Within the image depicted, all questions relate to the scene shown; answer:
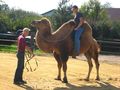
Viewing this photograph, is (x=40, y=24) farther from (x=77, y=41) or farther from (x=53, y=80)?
(x=53, y=80)

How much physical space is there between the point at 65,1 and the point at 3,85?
26405mm

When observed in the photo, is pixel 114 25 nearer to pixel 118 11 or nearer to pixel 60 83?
pixel 60 83

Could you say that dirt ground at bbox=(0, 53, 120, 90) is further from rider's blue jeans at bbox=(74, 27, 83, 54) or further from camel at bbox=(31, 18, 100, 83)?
rider's blue jeans at bbox=(74, 27, 83, 54)

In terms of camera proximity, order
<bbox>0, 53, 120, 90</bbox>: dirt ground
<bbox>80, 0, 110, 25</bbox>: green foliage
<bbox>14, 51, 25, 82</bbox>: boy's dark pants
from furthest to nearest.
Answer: <bbox>80, 0, 110, 25</bbox>: green foliage, <bbox>14, 51, 25, 82</bbox>: boy's dark pants, <bbox>0, 53, 120, 90</bbox>: dirt ground

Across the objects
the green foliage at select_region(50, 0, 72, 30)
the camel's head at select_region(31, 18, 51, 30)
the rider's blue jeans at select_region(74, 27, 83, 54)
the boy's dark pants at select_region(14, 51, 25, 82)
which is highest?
the green foliage at select_region(50, 0, 72, 30)

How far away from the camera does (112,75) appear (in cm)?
1429

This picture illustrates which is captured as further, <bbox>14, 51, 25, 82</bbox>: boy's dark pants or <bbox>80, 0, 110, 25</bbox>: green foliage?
<bbox>80, 0, 110, 25</bbox>: green foliage

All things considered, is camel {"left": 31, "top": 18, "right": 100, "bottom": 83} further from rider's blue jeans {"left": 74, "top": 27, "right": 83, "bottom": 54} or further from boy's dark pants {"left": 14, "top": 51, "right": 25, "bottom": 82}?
boy's dark pants {"left": 14, "top": 51, "right": 25, "bottom": 82}

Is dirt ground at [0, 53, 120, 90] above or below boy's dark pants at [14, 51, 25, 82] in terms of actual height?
below

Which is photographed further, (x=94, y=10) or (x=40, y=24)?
(x=94, y=10)

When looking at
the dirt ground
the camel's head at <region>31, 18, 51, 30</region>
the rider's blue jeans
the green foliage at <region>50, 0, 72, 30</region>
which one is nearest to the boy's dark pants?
the dirt ground

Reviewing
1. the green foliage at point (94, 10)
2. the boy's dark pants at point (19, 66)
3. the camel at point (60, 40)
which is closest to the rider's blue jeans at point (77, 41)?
the camel at point (60, 40)

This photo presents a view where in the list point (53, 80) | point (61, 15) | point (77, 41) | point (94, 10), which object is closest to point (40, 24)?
point (77, 41)

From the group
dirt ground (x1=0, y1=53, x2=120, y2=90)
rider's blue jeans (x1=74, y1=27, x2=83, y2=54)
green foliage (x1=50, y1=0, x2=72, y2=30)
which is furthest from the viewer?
green foliage (x1=50, y1=0, x2=72, y2=30)
